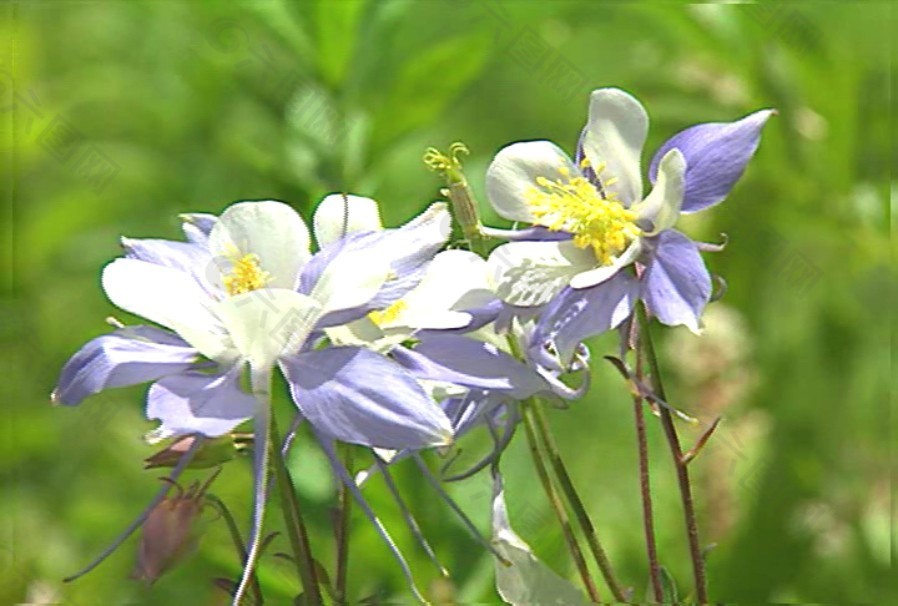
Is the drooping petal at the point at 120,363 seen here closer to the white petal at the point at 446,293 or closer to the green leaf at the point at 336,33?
the white petal at the point at 446,293

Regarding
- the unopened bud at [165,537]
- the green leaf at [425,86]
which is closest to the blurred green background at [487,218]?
the green leaf at [425,86]

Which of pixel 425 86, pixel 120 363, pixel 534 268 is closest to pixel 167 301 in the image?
pixel 120 363

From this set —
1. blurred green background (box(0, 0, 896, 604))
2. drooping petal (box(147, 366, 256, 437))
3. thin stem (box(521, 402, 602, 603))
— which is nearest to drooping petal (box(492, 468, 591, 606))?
thin stem (box(521, 402, 602, 603))

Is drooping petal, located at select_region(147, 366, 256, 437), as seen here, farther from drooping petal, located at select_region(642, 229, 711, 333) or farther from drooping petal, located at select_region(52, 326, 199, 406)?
drooping petal, located at select_region(642, 229, 711, 333)

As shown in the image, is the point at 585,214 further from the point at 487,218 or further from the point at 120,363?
the point at 487,218

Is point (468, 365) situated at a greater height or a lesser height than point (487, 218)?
greater
